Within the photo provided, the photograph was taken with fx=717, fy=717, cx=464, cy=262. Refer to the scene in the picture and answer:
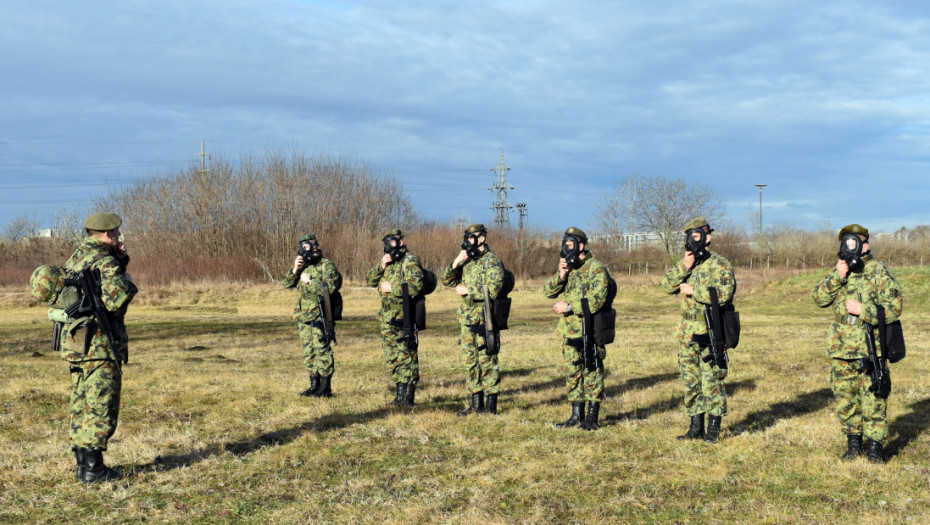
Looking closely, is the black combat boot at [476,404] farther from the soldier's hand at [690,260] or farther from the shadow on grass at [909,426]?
the shadow on grass at [909,426]

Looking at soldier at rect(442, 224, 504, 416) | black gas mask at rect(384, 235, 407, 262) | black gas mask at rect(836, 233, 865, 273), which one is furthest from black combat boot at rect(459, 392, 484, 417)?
black gas mask at rect(836, 233, 865, 273)

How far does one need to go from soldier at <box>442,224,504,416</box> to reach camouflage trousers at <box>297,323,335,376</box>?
2.24 m

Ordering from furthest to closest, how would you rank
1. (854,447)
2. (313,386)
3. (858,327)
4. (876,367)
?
(313,386)
(854,447)
(858,327)
(876,367)

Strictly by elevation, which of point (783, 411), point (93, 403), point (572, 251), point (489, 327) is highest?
point (572, 251)

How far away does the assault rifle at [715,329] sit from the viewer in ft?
23.5

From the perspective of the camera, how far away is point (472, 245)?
8.98 metres

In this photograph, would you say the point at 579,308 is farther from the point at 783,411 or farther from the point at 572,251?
the point at 783,411

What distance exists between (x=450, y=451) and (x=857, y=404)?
393 centimetres

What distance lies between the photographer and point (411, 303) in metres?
9.50

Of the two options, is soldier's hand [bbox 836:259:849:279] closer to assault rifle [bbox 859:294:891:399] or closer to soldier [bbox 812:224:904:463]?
soldier [bbox 812:224:904:463]

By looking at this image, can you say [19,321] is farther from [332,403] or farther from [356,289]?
[332,403]

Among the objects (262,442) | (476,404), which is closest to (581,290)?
(476,404)

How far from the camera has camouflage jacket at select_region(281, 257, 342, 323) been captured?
401 inches

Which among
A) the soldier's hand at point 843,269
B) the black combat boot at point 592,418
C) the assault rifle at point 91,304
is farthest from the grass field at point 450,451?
the soldier's hand at point 843,269
